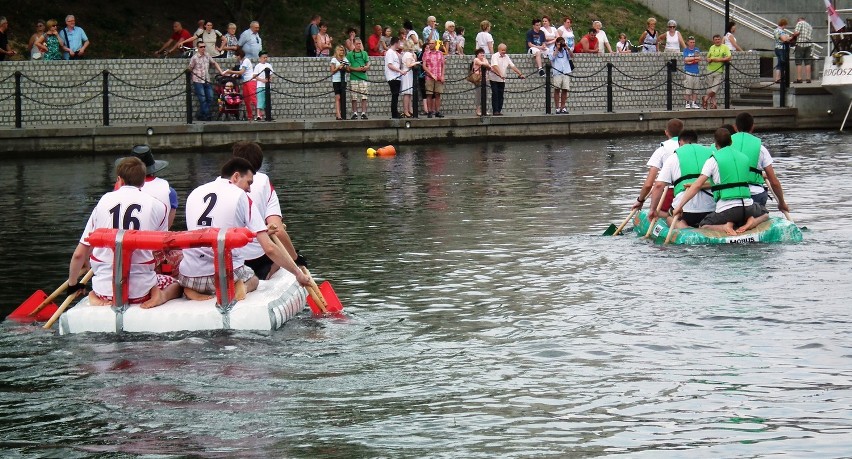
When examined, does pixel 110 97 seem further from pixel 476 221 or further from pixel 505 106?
pixel 476 221

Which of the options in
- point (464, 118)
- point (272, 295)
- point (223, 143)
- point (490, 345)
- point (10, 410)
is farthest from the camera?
point (464, 118)

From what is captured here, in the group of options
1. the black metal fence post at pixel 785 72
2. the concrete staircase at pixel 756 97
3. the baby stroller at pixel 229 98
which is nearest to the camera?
the baby stroller at pixel 229 98

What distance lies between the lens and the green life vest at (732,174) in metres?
14.8

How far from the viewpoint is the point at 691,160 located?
49.9 ft

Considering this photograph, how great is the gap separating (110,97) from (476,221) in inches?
575

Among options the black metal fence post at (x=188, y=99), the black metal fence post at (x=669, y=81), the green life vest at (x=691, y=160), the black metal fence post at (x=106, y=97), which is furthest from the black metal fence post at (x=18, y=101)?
the green life vest at (x=691, y=160)

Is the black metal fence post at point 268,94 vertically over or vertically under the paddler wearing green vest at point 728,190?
over

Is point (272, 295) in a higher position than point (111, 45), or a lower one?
lower

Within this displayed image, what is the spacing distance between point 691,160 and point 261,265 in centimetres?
534

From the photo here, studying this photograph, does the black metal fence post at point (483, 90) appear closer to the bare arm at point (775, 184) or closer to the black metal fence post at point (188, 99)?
the black metal fence post at point (188, 99)

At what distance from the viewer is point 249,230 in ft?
35.8

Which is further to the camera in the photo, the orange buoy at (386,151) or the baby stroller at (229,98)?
the baby stroller at (229,98)

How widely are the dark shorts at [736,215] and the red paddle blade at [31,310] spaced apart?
696 centimetres

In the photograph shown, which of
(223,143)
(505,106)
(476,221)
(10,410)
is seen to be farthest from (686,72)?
(10,410)
